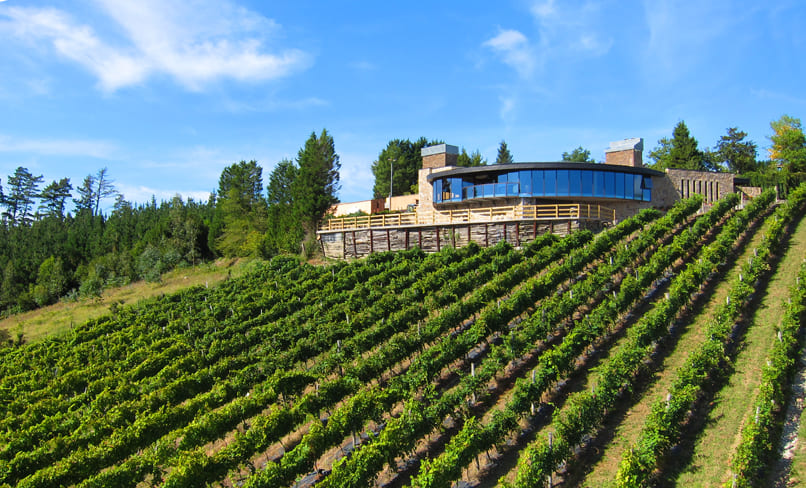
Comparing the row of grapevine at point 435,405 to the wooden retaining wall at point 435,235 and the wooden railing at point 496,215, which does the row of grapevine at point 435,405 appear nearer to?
the wooden retaining wall at point 435,235

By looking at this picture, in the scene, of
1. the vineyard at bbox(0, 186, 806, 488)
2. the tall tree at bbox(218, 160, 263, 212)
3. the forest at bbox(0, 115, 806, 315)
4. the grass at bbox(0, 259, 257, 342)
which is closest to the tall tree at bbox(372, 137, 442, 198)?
the forest at bbox(0, 115, 806, 315)

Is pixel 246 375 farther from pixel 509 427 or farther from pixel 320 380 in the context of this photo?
pixel 509 427

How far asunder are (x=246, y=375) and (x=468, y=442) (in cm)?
942

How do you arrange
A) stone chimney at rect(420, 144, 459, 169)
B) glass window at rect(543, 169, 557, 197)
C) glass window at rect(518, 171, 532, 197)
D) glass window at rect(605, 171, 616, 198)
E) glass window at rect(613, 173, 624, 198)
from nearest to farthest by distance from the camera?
glass window at rect(543, 169, 557, 197), glass window at rect(518, 171, 532, 197), glass window at rect(605, 171, 616, 198), glass window at rect(613, 173, 624, 198), stone chimney at rect(420, 144, 459, 169)

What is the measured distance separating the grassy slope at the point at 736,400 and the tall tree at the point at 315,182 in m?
32.0

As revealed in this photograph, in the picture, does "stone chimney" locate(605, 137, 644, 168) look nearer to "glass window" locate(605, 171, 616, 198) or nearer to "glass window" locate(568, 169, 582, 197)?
"glass window" locate(605, 171, 616, 198)

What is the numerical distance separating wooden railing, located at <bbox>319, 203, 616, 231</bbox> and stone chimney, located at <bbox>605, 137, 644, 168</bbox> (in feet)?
17.4

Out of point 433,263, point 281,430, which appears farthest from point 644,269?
point 281,430

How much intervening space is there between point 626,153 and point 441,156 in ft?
39.9

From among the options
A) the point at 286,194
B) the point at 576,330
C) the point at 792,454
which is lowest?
the point at 792,454

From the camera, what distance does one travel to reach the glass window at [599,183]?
34.5m

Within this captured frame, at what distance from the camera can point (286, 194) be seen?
58781 millimetres

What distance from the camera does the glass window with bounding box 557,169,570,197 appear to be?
112 feet

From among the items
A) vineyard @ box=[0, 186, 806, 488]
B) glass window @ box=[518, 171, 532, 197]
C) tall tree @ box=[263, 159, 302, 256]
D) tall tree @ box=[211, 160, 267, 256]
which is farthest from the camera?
tall tree @ box=[211, 160, 267, 256]
